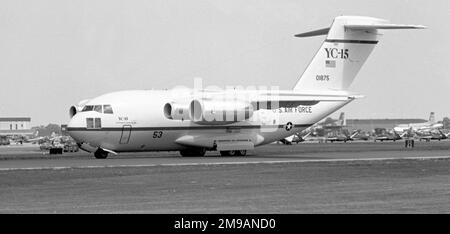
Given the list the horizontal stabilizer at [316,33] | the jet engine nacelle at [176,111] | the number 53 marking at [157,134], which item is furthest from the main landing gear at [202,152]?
the horizontal stabilizer at [316,33]

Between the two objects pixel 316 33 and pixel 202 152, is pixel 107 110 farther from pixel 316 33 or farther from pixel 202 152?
pixel 316 33

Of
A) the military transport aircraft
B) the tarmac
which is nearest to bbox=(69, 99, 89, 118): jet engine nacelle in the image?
the military transport aircraft

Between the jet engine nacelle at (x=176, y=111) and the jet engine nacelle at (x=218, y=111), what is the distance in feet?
1.31

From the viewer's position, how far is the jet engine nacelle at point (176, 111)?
1957 inches

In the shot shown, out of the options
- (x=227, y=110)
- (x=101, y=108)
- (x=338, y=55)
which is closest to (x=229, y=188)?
(x=101, y=108)

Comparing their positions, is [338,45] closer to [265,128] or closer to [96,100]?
[265,128]

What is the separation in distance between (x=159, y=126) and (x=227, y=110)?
4306 mm

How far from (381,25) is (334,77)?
4.30m

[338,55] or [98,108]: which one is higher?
[338,55]

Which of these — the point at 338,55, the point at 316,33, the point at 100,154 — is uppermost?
the point at 316,33

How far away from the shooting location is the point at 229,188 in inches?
1055

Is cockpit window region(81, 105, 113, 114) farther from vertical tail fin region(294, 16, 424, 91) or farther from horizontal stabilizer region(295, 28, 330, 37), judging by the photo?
horizontal stabilizer region(295, 28, 330, 37)

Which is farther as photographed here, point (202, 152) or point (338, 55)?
point (338, 55)
